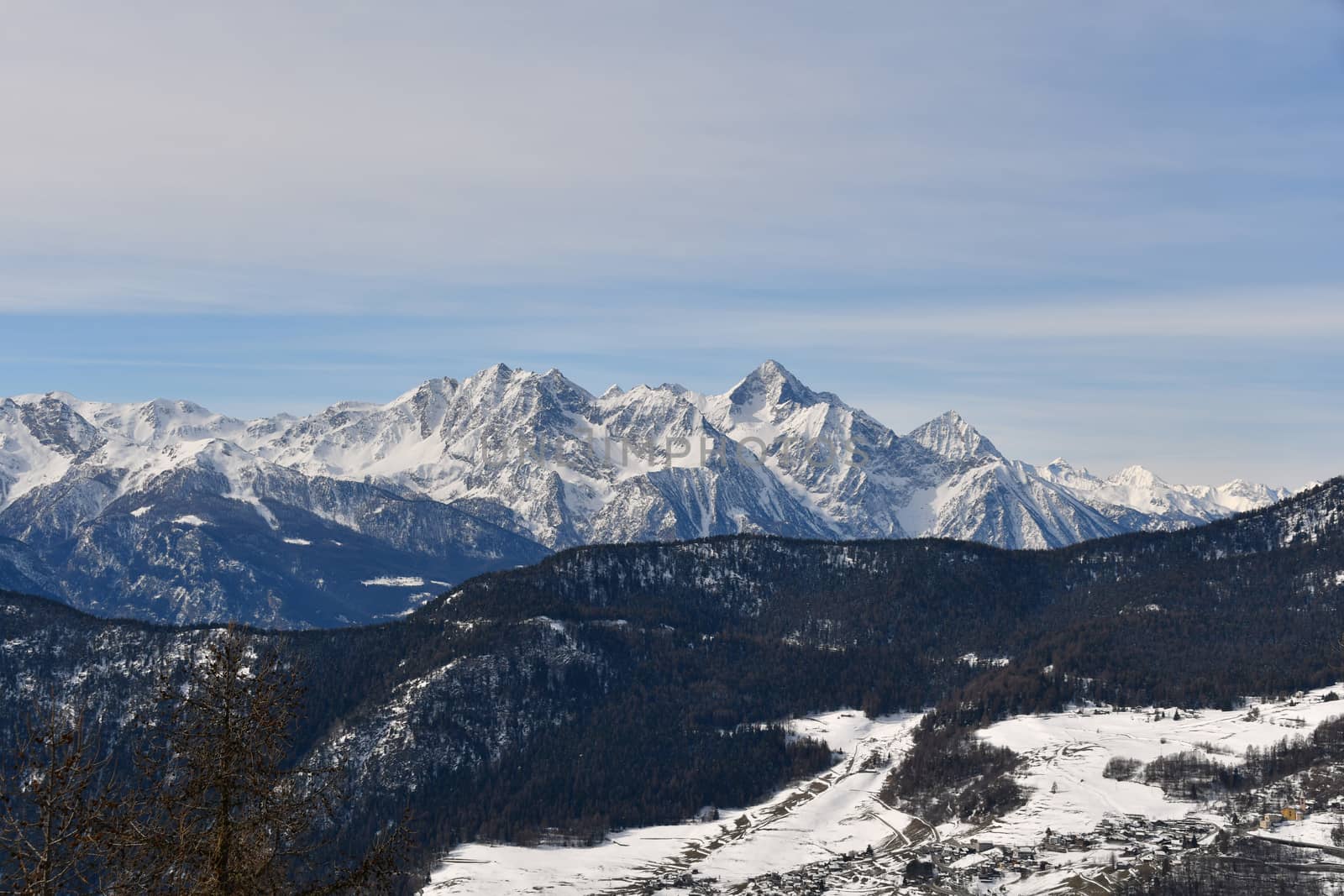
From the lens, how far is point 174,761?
199 feet

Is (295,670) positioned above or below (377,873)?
above

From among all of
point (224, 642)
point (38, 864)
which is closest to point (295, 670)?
point (224, 642)

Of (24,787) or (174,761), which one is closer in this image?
(24,787)

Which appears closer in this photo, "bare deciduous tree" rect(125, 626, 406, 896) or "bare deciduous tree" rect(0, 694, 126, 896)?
"bare deciduous tree" rect(0, 694, 126, 896)

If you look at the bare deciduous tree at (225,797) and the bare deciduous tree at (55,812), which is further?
Result: the bare deciduous tree at (225,797)

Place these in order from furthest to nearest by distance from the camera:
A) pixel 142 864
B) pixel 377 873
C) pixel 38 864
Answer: pixel 377 873 < pixel 142 864 < pixel 38 864

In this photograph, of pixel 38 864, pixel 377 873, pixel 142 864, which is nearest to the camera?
pixel 38 864

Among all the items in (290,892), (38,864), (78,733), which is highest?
(78,733)

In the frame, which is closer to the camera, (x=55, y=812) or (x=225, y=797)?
(x=55, y=812)

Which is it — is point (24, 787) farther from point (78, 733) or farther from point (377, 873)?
point (377, 873)

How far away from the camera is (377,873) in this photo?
59000 mm

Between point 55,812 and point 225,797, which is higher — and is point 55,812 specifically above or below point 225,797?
above

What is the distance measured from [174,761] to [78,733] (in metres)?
12.2

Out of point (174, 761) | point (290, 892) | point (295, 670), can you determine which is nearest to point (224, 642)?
point (295, 670)
